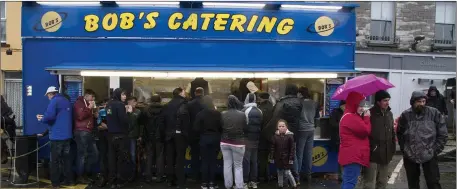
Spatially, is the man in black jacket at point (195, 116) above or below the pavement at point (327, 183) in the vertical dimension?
above

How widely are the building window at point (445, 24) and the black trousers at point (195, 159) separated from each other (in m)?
12.6

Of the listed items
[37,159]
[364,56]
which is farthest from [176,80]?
[364,56]

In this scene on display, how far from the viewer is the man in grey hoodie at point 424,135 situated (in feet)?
21.1

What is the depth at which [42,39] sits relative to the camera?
8594mm

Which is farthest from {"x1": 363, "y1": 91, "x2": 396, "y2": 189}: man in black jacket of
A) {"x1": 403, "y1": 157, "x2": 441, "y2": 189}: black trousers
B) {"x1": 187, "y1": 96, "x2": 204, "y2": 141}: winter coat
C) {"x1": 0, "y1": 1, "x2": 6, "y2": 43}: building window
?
{"x1": 0, "y1": 1, "x2": 6, "y2": 43}: building window

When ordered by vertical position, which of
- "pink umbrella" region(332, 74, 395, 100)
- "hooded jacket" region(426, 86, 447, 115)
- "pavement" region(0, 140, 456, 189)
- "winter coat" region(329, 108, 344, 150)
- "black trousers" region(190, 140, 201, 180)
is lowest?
"pavement" region(0, 140, 456, 189)

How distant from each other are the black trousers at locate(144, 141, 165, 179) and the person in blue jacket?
55.3 inches

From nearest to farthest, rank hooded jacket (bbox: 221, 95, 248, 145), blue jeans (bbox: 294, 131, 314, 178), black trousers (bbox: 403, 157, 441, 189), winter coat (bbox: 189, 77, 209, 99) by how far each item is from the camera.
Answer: black trousers (bbox: 403, 157, 441, 189)
hooded jacket (bbox: 221, 95, 248, 145)
blue jeans (bbox: 294, 131, 314, 178)
winter coat (bbox: 189, 77, 209, 99)

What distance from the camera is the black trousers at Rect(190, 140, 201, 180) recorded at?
8211 mm

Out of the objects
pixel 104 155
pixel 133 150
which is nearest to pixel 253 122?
pixel 133 150

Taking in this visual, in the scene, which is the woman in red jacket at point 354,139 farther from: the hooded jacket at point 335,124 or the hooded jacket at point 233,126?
the hooded jacket at point 335,124

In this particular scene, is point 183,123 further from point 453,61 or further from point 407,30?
point 453,61

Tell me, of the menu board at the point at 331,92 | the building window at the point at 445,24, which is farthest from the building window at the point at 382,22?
the menu board at the point at 331,92

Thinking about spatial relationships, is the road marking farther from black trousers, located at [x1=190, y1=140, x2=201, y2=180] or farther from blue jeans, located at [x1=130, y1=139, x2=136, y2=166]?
blue jeans, located at [x1=130, y1=139, x2=136, y2=166]
